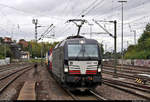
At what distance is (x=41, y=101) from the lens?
11.4m

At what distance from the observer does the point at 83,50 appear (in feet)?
45.6

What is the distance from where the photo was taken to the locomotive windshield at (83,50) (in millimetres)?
13759

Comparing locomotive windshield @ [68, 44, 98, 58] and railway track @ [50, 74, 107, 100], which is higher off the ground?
locomotive windshield @ [68, 44, 98, 58]

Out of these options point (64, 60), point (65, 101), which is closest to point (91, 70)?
point (64, 60)

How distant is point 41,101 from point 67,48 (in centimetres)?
373

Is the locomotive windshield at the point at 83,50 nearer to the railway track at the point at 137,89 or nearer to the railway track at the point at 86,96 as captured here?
Result: the railway track at the point at 86,96

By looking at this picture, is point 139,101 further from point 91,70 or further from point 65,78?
point 65,78

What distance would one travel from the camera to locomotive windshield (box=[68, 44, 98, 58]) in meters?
13.8

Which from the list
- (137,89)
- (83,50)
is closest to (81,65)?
(83,50)

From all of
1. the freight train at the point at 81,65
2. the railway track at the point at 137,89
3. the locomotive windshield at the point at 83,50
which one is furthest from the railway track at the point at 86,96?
the locomotive windshield at the point at 83,50

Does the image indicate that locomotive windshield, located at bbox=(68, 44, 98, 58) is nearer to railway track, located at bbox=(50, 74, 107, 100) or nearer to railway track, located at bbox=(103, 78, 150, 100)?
railway track, located at bbox=(50, 74, 107, 100)

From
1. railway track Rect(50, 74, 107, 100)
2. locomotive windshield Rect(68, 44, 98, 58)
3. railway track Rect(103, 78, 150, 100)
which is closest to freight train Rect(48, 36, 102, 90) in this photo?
locomotive windshield Rect(68, 44, 98, 58)

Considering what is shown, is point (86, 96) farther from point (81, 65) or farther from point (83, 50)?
point (83, 50)

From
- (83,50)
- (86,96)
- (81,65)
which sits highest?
Result: (83,50)
